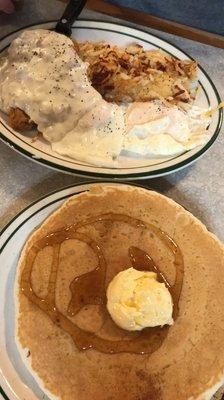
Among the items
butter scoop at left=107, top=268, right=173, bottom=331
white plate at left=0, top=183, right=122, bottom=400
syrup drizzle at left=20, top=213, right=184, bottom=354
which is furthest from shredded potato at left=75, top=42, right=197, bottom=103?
butter scoop at left=107, top=268, right=173, bottom=331

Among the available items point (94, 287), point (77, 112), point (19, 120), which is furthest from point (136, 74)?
point (94, 287)

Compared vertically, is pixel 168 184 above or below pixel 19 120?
below

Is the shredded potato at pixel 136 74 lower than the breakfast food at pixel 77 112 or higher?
higher

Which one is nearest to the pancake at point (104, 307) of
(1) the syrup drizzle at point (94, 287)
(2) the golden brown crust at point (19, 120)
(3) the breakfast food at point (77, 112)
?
(1) the syrup drizzle at point (94, 287)

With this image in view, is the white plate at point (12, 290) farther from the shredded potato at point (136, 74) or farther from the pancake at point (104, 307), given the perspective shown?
the shredded potato at point (136, 74)

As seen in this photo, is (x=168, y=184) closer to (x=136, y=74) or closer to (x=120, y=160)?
(x=120, y=160)

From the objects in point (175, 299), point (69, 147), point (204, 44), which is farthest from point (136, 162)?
point (204, 44)
